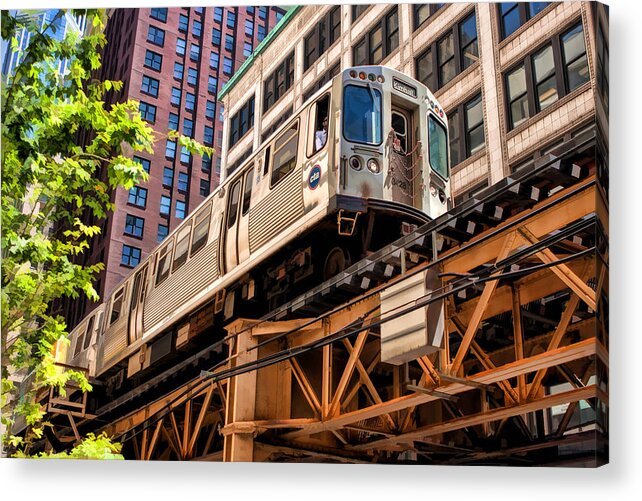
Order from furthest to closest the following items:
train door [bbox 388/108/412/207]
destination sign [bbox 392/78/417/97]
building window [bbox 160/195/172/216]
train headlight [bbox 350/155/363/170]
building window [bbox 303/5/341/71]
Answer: building window [bbox 160/195/172/216], building window [bbox 303/5/341/71], destination sign [bbox 392/78/417/97], train door [bbox 388/108/412/207], train headlight [bbox 350/155/363/170]

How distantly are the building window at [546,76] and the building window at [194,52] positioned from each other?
14.2 feet

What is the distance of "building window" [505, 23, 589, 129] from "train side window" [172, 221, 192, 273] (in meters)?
4.99

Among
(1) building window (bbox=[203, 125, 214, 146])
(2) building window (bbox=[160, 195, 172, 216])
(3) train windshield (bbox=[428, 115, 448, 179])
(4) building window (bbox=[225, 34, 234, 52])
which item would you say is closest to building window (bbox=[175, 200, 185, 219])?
(2) building window (bbox=[160, 195, 172, 216])

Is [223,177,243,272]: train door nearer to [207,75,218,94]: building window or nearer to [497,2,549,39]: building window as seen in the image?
[207,75,218,94]: building window

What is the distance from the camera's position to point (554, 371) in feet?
29.2

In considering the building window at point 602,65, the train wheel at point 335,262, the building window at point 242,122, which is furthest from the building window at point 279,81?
the building window at point 602,65

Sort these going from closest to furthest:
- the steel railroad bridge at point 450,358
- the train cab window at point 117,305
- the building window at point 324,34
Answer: the steel railroad bridge at point 450,358
the building window at point 324,34
the train cab window at point 117,305

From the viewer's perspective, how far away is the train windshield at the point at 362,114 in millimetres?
9750

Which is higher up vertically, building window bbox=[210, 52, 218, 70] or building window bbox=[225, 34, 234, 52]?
building window bbox=[210, 52, 218, 70]

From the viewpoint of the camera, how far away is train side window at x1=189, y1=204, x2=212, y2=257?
11992 mm

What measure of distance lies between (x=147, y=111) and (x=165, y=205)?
165 cm

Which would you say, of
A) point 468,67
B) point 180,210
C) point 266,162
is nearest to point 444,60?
point 468,67

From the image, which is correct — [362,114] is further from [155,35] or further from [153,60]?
[153,60]

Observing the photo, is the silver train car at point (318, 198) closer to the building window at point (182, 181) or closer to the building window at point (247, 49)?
the building window at point (182, 181)
